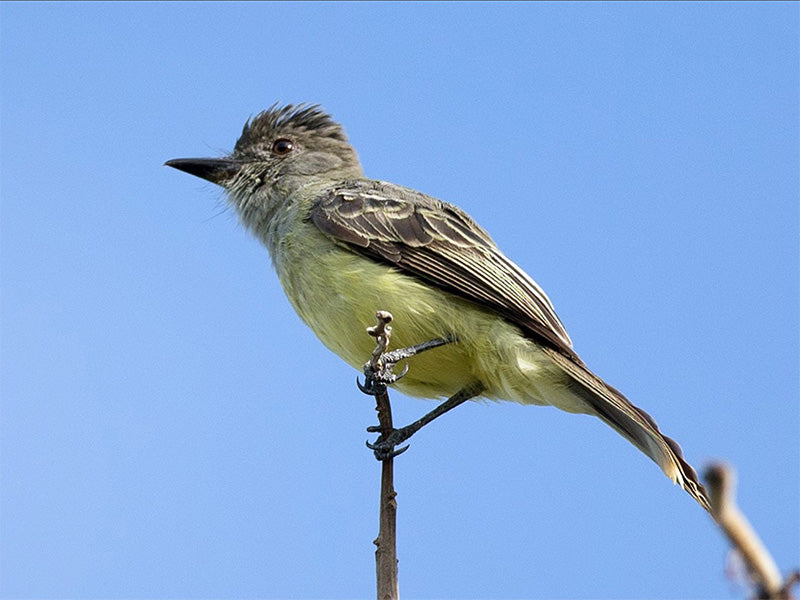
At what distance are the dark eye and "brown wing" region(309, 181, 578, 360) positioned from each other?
4.01 ft

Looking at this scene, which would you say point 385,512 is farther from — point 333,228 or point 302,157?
point 302,157

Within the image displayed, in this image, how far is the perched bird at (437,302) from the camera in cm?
565

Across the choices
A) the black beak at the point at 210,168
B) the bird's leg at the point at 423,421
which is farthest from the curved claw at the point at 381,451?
the black beak at the point at 210,168

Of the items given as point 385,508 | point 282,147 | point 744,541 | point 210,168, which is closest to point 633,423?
point 385,508

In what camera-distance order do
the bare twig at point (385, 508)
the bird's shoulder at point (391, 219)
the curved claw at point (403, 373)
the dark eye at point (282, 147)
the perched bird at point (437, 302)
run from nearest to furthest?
the bare twig at point (385, 508) < the curved claw at point (403, 373) < the perched bird at point (437, 302) < the bird's shoulder at point (391, 219) < the dark eye at point (282, 147)

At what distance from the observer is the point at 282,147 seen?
7.81 meters

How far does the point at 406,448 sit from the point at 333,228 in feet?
5.05

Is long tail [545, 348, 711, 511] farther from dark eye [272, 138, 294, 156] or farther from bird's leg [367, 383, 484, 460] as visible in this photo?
dark eye [272, 138, 294, 156]

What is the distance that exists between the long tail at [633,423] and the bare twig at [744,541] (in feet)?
13.2

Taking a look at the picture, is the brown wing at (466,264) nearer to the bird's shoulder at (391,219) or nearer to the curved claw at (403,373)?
the bird's shoulder at (391,219)

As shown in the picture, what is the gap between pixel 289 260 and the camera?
6227 mm

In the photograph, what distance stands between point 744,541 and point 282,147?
7028mm

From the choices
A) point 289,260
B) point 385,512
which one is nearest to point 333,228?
point 289,260

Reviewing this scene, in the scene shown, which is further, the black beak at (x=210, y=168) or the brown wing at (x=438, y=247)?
the black beak at (x=210, y=168)
